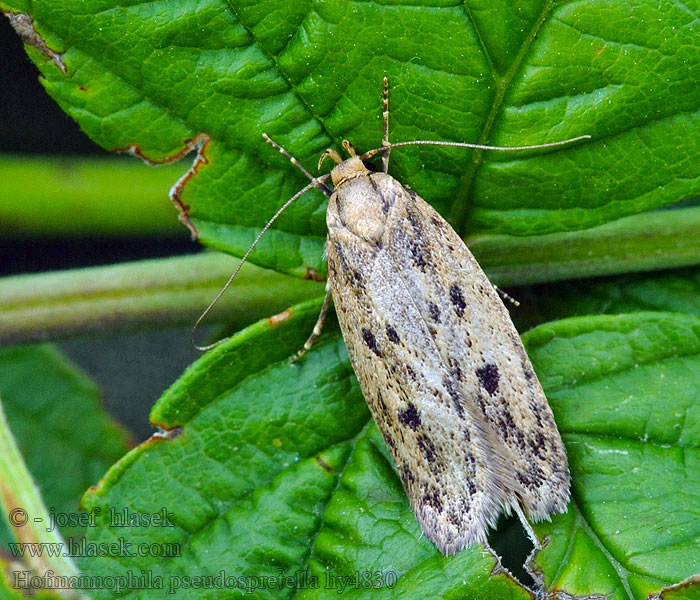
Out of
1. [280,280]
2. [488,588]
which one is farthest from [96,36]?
[488,588]

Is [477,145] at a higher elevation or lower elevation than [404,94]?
lower

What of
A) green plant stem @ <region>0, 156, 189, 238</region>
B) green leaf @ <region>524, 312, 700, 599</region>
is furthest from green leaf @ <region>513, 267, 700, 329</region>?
green plant stem @ <region>0, 156, 189, 238</region>

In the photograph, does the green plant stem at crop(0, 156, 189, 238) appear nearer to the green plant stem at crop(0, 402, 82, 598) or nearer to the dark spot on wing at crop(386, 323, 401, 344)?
the dark spot on wing at crop(386, 323, 401, 344)

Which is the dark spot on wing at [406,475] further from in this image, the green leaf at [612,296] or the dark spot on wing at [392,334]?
the green leaf at [612,296]

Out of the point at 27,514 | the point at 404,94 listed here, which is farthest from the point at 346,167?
the point at 27,514

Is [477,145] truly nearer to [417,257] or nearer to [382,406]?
[417,257]

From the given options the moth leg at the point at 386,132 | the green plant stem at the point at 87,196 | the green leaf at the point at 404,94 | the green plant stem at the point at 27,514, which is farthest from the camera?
the green plant stem at the point at 87,196

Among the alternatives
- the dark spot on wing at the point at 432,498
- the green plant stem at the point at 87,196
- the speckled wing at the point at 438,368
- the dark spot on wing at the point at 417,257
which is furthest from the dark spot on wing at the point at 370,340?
the green plant stem at the point at 87,196

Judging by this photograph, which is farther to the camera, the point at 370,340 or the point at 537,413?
the point at 370,340
